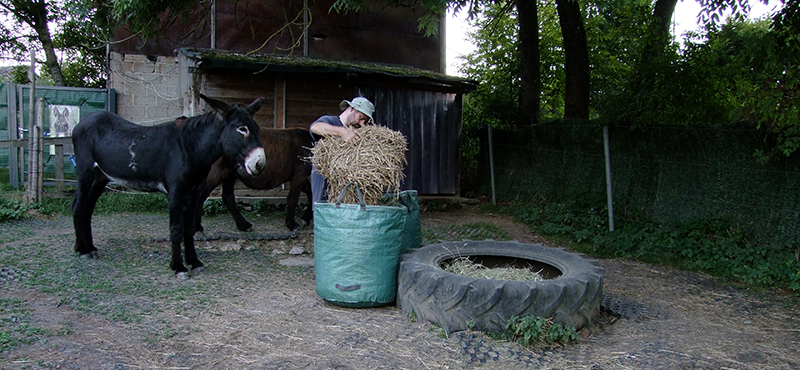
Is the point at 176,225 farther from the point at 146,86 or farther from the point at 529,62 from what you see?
the point at 529,62

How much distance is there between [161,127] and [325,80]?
4975mm

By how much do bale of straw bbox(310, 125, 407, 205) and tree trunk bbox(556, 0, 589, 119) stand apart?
6.40 meters

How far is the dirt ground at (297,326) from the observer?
2994 millimetres

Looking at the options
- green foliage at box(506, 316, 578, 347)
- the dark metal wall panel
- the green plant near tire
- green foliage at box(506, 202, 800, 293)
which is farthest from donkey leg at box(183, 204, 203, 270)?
the dark metal wall panel

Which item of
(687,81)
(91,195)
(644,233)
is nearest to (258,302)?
(91,195)

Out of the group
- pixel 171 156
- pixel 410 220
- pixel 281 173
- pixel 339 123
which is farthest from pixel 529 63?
pixel 171 156

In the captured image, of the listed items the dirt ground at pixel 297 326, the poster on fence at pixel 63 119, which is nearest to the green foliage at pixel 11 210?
the dirt ground at pixel 297 326

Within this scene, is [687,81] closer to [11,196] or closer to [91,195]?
[91,195]

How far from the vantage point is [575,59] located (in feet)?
30.9

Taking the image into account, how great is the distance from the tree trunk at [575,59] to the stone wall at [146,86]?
7.90 meters

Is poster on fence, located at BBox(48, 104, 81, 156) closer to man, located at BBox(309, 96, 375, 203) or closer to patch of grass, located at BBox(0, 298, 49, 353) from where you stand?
patch of grass, located at BBox(0, 298, 49, 353)

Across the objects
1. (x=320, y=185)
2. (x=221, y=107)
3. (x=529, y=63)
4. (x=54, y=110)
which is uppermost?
(x=529, y=63)

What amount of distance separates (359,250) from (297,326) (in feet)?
2.26

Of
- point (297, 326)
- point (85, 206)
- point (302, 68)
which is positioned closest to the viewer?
point (297, 326)
